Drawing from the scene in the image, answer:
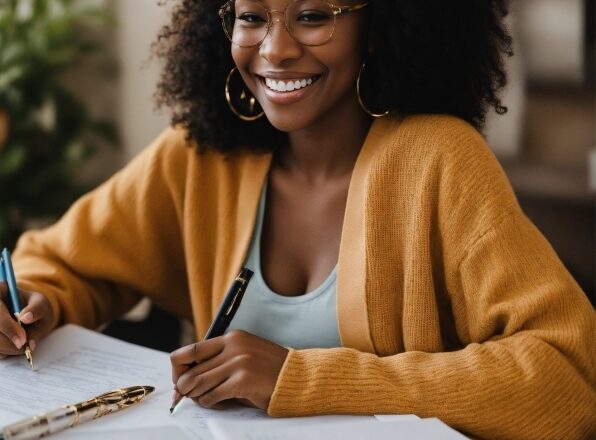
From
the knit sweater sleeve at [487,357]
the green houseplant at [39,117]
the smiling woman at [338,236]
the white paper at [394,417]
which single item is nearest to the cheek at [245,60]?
the smiling woman at [338,236]

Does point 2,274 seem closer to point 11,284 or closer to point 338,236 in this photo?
point 11,284

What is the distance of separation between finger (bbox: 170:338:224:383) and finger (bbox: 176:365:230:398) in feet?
0.07

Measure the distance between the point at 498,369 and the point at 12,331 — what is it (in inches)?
25.5

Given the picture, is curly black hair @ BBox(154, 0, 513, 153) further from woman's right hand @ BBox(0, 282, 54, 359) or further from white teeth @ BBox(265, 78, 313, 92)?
woman's right hand @ BBox(0, 282, 54, 359)

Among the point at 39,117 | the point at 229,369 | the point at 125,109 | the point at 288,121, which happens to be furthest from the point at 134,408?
the point at 125,109

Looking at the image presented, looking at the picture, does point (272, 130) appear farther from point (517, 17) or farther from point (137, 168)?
point (517, 17)

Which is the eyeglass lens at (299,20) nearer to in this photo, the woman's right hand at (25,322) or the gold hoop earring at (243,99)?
the gold hoop earring at (243,99)

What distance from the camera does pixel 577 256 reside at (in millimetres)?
2629

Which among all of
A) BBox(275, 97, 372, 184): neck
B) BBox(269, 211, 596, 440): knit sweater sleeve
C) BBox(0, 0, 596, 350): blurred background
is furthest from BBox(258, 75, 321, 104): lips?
BBox(0, 0, 596, 350): blurred background

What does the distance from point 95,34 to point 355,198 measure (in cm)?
209

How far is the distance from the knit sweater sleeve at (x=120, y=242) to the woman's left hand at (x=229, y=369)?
425mm

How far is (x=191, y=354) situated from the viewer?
98cm

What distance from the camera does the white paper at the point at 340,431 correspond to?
86 cm

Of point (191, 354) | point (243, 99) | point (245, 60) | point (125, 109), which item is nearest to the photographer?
point (191, 354)
